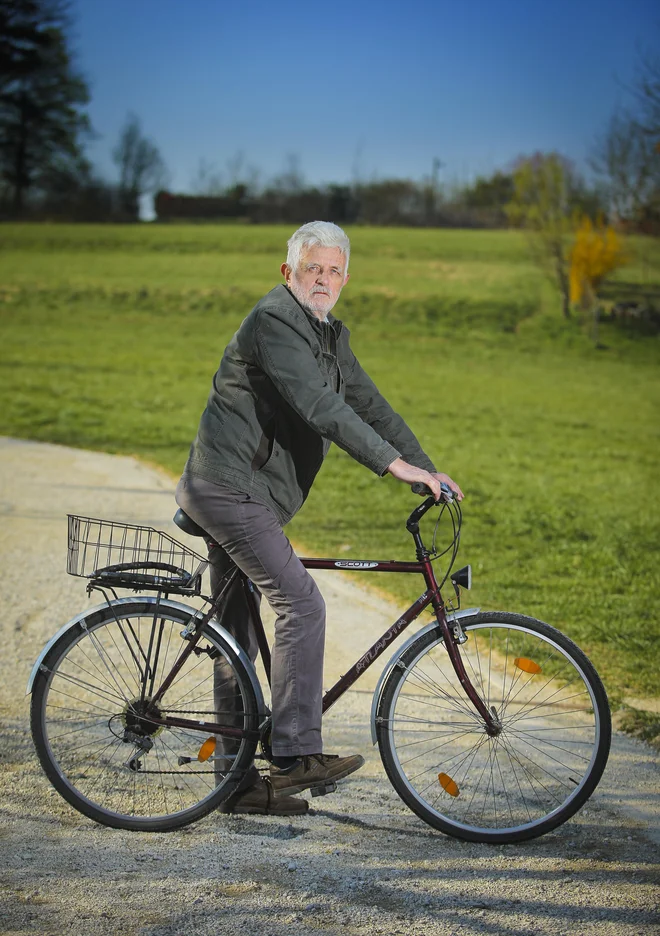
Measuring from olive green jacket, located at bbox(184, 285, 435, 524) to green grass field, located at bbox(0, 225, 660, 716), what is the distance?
2877 millimetres

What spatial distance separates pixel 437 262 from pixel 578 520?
42.6 meters

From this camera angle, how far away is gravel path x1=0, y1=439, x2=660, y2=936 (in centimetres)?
293

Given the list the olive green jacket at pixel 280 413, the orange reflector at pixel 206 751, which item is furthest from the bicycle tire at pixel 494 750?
the olive green jacket at pixel 280 413

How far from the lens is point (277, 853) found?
3.36 metres

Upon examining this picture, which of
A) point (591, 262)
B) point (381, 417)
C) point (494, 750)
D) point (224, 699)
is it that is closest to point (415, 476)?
point (381, 417)

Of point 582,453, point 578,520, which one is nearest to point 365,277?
point 582,453

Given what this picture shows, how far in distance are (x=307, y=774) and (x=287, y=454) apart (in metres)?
1.13

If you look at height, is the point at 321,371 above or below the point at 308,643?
above

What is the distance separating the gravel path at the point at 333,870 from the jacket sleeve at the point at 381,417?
4.42 feet

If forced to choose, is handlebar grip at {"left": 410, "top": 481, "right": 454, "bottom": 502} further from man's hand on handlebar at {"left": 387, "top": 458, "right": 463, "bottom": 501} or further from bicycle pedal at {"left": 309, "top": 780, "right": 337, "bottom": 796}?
bicycle pedal at {"left": 309, "top": 780, "right": 337, "bottom": 796}

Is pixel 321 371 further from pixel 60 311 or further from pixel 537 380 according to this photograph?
pixel 60 311

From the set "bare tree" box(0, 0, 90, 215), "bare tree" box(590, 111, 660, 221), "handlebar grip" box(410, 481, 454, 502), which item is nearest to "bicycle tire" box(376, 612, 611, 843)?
"handlebar grip" box(410, 481, 454, 502)

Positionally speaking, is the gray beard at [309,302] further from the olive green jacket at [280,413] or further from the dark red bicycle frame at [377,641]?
the dark red bicycle frame at [377,641]

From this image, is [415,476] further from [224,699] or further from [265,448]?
[224,699]
